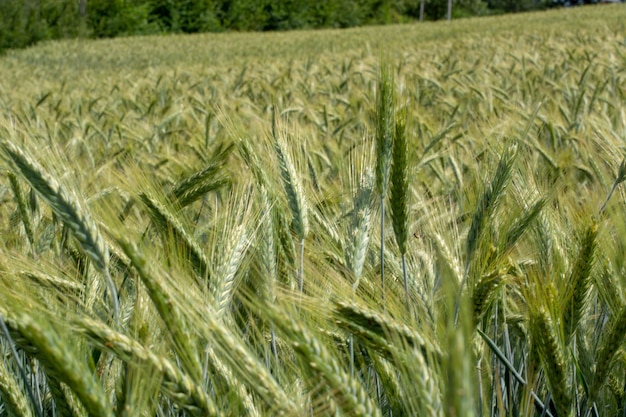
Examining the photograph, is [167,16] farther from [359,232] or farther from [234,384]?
[234,384]

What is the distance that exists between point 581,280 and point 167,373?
0.61 m

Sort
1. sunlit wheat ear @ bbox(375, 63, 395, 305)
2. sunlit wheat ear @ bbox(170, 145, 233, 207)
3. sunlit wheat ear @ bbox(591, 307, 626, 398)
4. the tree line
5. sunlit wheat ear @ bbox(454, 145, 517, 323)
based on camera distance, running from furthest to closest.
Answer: the tree line → sunlit wheat ear @ bbox(170, 145, 233, 207) → sunlit wheat ear @ bbox(375, 63, 395, 305) → sunlit wheat ear @ bbox(454, 145, 517, 323) → sunlit wheat ear @ bbox(591, 307, 626, 398)

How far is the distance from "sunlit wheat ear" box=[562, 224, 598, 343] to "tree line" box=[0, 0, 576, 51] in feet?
66.3

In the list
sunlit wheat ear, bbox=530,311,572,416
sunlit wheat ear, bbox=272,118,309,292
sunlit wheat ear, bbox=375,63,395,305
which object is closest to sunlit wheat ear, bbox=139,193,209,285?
sunlit wheat ear, bbox=272,118,309,292

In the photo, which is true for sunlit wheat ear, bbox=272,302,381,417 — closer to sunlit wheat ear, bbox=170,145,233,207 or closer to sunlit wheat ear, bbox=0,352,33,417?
sunlit wheat ear, bbox=0,352,33,417

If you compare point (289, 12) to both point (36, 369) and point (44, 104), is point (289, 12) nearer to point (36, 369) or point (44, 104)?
point (44, 104)

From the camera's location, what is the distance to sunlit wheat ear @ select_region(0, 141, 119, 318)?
98 cm

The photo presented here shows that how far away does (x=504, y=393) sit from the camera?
131 centimetres

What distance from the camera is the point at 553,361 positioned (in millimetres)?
938

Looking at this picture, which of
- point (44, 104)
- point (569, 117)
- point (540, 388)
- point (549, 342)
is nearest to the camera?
point (549, 342)

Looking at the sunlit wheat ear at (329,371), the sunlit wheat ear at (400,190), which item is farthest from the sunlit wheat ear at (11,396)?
the sunlit wheat ear at (400,190)

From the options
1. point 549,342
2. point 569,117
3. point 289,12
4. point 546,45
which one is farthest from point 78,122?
point 289,12

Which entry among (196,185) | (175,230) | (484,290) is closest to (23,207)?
(196,185)

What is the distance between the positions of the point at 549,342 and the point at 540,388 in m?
0.49
